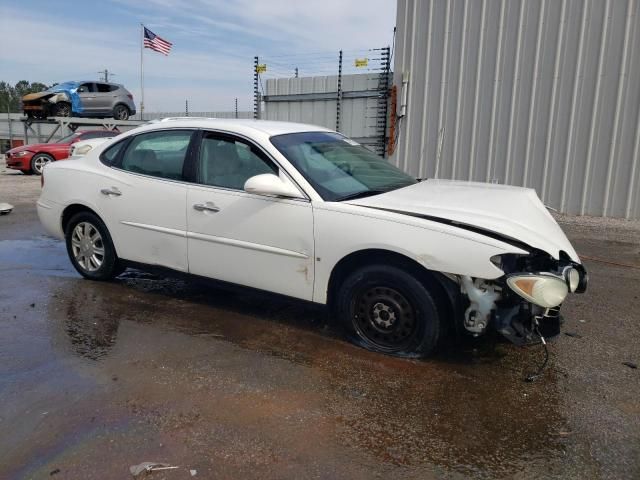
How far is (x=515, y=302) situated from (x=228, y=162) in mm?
2414

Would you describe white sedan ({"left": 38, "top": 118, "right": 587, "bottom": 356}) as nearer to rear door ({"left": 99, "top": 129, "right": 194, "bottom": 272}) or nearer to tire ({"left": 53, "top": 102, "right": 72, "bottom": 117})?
rear door ({"left": 99, "top": 129, "right": 194, "bottom": 272})

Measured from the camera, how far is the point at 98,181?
4910 mm

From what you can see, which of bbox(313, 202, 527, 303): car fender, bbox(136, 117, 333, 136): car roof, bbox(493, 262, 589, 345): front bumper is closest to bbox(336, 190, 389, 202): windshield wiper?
bbox(313, 202, 527, 303): car fender

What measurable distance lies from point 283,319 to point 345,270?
958 mm

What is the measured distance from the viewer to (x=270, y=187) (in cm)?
373

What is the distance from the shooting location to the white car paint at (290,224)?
329cm

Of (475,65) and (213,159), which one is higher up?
(475,65)

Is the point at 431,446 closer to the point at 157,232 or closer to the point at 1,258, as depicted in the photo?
the point at 157,232

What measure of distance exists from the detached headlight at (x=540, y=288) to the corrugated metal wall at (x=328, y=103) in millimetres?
9896

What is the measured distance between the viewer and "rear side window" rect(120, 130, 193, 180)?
14.7 ft

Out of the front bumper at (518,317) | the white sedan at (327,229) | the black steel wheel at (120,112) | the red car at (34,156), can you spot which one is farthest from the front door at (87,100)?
the front bumper at (518,317)

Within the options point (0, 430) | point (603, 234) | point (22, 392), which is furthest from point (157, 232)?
point (603, 234)

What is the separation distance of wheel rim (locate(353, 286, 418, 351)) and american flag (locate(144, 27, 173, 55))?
1136 inches

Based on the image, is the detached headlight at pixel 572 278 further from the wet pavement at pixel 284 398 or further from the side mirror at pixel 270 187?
the side mirror at pixel 270 187
